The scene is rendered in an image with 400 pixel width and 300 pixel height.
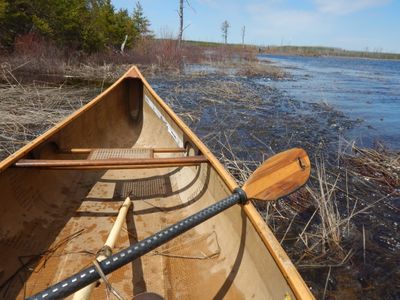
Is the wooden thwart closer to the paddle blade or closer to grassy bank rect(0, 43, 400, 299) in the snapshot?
the paddle blade

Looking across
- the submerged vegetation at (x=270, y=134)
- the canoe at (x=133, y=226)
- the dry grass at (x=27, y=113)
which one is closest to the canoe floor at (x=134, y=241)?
the canoe at (x=133, y=226)

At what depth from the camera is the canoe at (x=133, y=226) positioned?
1.69m

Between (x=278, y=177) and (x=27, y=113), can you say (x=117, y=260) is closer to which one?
(x=278, y=177)

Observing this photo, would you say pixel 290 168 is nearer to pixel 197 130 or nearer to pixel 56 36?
pixel 197 130

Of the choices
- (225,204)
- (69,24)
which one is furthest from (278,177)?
(69,24)

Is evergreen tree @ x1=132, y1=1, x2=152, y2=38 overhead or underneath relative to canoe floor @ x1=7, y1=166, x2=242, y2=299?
overhead

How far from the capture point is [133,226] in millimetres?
2535

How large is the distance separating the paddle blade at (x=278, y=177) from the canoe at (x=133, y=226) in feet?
0.45

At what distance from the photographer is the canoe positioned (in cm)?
169

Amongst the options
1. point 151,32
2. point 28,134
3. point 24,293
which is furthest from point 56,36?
point 24,293

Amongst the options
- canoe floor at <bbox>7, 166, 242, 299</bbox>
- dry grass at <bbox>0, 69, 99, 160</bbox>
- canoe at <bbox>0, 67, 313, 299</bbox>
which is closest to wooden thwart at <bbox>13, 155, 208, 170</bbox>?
canoe at <bbox>0, 67, 313, 299</bbox>

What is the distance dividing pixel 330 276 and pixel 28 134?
5.03 meters

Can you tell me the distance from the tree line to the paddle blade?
50.8 feet

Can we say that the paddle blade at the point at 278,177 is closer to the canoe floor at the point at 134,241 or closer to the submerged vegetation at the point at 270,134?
the canoe floor at the point at 134,241
